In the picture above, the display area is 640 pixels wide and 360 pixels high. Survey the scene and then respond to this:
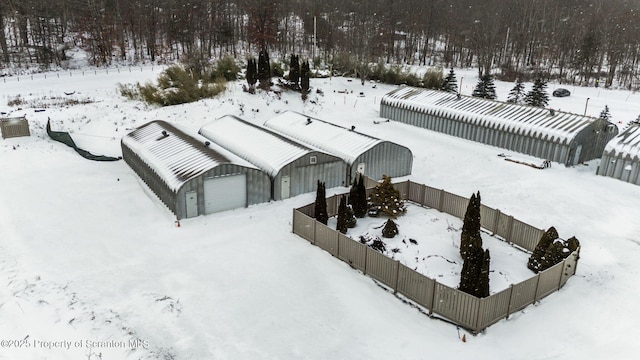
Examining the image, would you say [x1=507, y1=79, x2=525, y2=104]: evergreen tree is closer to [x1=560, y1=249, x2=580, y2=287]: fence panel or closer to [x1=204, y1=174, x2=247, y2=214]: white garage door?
[x1=560, y1=249, x2=580, y2=287]: fence panel

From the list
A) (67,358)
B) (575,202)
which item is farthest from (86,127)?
(575,202)

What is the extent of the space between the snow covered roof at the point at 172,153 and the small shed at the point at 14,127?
790 cm

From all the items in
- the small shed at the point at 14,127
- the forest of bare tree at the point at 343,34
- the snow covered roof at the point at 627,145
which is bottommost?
the small shed at the point at 14,127

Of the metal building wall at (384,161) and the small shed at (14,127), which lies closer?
the metal building wall at (384,161)

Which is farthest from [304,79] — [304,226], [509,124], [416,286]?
[416,286]

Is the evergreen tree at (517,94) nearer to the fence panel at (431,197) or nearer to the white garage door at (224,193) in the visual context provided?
the fence panel at (431,197)

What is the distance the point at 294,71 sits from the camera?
41.8 metres

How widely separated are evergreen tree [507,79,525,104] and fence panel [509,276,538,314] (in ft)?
112

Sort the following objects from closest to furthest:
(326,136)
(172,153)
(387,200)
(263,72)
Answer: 1. (387,200)
2. (172,153)
3. (326,136)
4. (263,72)

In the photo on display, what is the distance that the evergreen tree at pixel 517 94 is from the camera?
45125 millimetres

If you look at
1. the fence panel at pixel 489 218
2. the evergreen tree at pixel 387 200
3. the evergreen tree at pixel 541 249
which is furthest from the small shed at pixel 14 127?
the evergreen tree at pixel 541 249

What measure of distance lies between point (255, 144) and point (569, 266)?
16482mm

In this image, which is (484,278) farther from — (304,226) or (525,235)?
(304,226)

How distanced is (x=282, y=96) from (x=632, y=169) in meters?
26.9
